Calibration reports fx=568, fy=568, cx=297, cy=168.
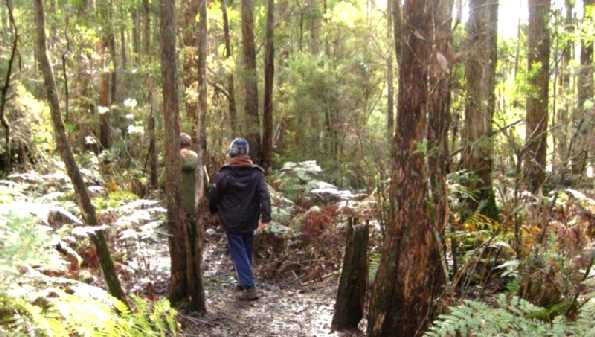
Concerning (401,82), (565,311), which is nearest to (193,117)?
(401,82)

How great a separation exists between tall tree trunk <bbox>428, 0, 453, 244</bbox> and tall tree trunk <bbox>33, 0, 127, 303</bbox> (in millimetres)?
2950

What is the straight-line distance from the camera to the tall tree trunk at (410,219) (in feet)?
16.0

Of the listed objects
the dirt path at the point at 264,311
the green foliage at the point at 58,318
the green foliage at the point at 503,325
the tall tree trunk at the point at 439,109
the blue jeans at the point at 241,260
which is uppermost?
the tall tree trunk at the point at 439,109

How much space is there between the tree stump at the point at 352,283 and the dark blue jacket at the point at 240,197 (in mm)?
1877

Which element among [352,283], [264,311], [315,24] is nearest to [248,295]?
[264,311]

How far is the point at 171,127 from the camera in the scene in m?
6.11

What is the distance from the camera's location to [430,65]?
4863mm

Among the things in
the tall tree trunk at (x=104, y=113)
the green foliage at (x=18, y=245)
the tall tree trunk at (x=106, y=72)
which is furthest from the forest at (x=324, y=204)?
the tall tree trunk at (x=104, y=113)

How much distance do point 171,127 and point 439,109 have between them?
2836 millimetres

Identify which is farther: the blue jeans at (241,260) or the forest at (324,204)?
the blue jeans at (241,260)

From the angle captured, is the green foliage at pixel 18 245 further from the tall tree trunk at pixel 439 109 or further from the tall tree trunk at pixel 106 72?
the tall tree trunk at pixel 106 72

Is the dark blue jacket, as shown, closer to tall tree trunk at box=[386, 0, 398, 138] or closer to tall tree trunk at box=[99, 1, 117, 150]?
tall tree trunk at box=[386, 0, 398, 138]

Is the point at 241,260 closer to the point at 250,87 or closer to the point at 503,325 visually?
the point at 503,325

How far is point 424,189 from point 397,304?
1.09m
